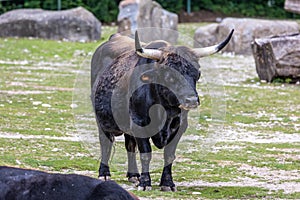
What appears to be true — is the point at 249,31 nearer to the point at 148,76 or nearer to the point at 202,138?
the point at 202,138

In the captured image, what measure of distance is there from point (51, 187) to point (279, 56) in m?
14.8

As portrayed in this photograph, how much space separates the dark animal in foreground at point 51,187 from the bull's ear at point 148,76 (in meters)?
3.50

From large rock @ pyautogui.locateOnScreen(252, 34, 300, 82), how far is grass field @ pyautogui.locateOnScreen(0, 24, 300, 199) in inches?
13.1

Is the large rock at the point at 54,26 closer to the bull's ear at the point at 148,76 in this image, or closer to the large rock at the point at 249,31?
the large rock at the point at 249,31

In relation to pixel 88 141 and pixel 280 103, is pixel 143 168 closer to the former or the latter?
pixel 88 141

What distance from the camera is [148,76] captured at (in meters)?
9.02

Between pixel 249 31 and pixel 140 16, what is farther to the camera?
pixel 140 16

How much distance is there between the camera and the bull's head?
28.4 ft

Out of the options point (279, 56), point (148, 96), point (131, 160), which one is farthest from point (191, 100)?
point (279, 56)

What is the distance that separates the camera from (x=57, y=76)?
20828 mm

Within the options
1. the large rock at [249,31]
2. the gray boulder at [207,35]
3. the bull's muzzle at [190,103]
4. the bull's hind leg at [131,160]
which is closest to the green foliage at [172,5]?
the gray boulder at [207,35]

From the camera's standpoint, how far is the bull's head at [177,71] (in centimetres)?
866

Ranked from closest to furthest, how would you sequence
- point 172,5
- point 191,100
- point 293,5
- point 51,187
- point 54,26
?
1. point 51,187
2. point 191,100
3. point 293,5
4. point 54,26
5. point 172,5

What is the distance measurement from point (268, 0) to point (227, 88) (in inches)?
897
